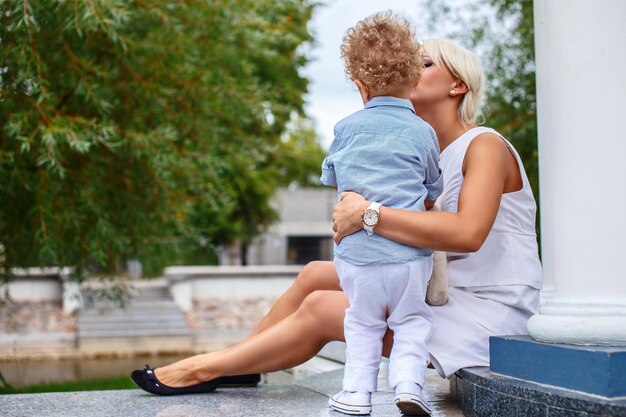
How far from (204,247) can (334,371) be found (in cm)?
361

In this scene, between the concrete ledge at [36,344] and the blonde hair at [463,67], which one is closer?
the blonde hair at [463,67]

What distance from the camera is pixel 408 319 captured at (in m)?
2.71

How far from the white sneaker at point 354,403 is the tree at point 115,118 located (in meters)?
2.66

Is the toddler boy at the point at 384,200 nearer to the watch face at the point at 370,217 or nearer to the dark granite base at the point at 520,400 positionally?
the watch face at the point at 370,217

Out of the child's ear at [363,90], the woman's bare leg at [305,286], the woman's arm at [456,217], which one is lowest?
the woman's bare leg at [305,286]

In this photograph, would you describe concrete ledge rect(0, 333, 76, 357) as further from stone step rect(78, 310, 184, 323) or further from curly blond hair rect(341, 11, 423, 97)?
curly blond hair rect(341, 11, 423, 97)

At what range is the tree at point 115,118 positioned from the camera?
16.7ft

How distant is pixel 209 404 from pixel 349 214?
1.02 m

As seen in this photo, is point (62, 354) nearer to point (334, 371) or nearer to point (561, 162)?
point (334, 371)

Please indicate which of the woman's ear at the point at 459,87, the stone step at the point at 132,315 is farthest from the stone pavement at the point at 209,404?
the stone step at the point at 132,315

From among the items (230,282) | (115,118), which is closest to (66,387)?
(115,118)

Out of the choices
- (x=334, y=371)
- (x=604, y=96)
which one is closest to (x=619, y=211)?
(x=604, y=96)

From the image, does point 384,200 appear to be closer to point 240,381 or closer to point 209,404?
point 209,404

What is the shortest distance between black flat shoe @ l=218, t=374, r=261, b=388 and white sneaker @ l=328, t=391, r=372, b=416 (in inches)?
34.4
